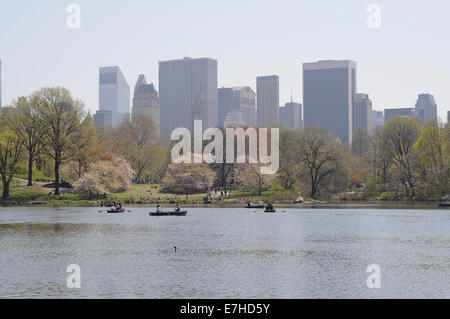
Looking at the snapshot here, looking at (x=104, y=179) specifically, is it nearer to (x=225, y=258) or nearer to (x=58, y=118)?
(x=58, y=118)

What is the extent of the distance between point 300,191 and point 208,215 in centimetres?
4566

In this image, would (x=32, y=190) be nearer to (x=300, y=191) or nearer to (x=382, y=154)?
(x=300, y=191)

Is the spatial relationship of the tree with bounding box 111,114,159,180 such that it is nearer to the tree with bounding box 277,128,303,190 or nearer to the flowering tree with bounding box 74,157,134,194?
the flowering tree with bounding box 74,157,134,194

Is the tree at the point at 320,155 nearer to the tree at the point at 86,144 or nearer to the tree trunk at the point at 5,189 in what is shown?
the tree at the point at 86,144

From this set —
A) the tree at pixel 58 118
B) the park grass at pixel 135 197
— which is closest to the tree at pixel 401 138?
the park grass at pixel 135 197

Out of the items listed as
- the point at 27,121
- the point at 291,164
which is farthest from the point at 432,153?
the point at 27,121

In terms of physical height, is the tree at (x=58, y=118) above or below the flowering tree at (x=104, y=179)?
above

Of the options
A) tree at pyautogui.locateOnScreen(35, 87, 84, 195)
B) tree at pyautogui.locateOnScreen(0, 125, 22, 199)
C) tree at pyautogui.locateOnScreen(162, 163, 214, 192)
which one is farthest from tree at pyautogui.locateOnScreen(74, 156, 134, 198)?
tree at pyautogui.locateOnScreen(0, 125, 22, 199)

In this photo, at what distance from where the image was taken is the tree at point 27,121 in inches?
4405

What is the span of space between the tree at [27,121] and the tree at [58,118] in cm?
95

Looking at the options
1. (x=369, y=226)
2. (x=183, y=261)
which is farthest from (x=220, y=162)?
(x=183, y=261)

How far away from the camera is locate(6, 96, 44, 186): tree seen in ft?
367

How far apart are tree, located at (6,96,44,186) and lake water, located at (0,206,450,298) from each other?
40.3 metres
